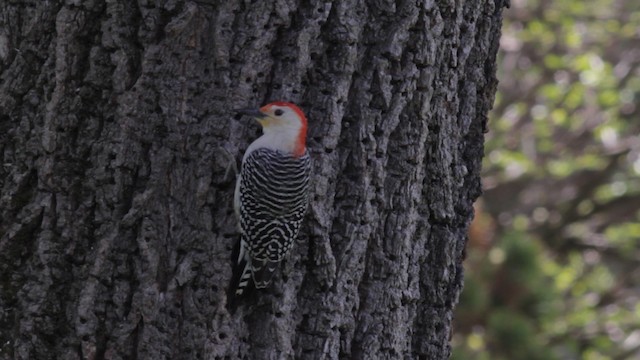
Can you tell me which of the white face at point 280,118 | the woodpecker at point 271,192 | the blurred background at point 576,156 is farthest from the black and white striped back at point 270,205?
the blurred background at point 576,156

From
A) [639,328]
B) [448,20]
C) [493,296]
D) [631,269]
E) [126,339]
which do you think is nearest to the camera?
[126,339]

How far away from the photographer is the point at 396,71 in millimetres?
2680

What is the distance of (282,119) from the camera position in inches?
103

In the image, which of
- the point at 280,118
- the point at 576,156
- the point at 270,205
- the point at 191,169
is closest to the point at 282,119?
the point at 280,118

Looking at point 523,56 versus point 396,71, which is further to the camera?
point 523,56

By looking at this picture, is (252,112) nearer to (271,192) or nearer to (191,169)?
(191,169)

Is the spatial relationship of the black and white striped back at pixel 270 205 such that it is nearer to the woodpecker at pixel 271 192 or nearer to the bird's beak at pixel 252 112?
the woodpecker at pixel 271 192

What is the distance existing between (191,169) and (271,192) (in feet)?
1.50

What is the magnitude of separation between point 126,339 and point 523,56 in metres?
6.91

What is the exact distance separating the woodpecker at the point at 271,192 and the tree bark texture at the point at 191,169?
0.13 feet

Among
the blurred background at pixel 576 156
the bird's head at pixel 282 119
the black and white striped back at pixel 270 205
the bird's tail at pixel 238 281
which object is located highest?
the blurred background at pixel 576 156

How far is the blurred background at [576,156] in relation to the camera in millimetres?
8094

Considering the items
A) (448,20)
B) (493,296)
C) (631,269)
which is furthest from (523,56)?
(448,20)

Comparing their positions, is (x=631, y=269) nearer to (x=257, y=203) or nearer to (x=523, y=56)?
(x=523, y=56)
